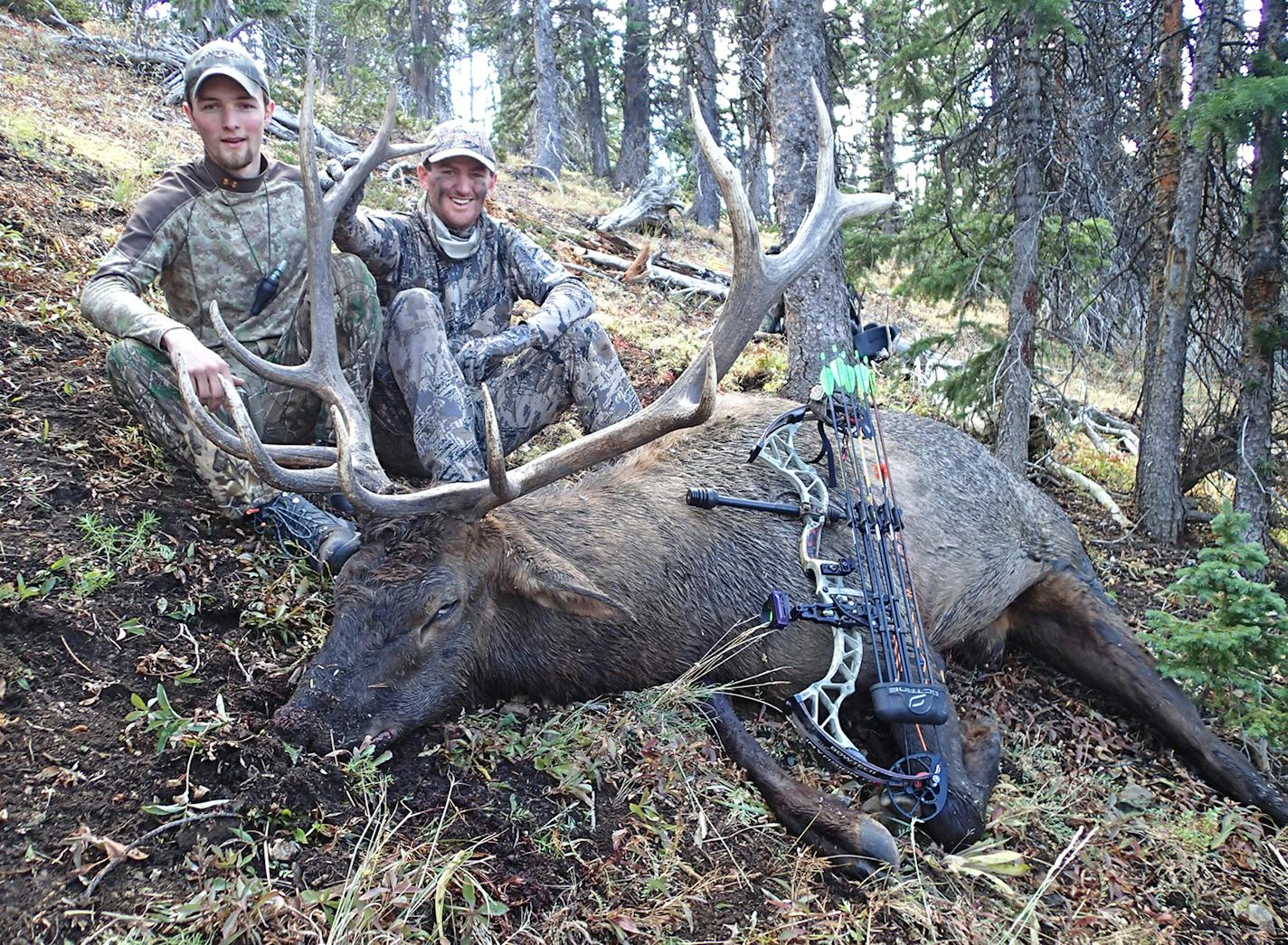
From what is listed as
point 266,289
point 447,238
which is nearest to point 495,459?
point 266,289

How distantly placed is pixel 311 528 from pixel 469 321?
4.89 feet

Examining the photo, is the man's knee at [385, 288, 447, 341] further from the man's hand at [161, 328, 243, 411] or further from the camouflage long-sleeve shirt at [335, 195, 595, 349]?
the man's hand at [161, 328, 243, 411]

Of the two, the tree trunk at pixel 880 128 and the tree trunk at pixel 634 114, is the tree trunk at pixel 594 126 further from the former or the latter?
the tree trunk at pixel 880 128

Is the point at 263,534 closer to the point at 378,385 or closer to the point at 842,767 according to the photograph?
the point at 378,385

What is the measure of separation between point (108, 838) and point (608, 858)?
4.37 feet

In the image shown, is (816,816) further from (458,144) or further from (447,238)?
(458,144)

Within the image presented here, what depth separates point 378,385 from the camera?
4363 mm

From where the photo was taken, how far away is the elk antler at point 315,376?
3031 mm

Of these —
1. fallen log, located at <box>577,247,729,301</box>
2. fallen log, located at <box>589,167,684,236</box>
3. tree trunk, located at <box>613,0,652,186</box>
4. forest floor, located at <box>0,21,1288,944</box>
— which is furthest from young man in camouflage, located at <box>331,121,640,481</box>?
tree trunk, located at <box>613,0,652,186</box>

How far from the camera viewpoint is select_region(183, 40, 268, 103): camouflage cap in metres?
3.68

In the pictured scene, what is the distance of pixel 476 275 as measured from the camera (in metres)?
4.69

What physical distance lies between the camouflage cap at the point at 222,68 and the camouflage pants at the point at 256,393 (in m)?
0.80

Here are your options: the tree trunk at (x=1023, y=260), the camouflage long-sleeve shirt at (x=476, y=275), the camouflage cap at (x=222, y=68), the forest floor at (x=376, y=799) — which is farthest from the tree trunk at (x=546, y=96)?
the forest floor at (x=376, y=799)

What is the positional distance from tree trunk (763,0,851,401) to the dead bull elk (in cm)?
150
